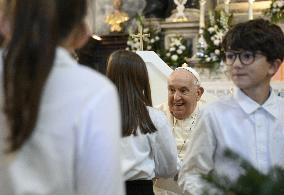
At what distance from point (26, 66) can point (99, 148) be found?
242 millimetres

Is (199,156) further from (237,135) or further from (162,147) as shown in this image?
(162,147)

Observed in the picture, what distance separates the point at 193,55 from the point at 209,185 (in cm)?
810

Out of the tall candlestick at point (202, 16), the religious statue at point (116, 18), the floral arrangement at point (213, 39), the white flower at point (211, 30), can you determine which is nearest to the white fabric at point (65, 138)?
the floral arrangement at point (213, 39)

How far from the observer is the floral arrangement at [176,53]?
9.05 meters

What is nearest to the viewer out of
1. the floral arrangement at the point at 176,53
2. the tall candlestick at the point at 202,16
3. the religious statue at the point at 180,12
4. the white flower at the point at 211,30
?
the white flower at the point at 211,30

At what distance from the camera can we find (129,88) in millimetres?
2996

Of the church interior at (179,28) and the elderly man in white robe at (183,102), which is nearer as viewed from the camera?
the elderly man in white robe at (183,102)

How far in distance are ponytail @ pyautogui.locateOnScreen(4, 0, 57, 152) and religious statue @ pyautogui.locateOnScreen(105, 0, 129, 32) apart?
32.6 feet

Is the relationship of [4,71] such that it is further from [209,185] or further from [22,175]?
[209,185]

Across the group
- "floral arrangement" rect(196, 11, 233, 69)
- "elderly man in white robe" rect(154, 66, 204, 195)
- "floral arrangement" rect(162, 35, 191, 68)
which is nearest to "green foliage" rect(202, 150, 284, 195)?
"elderly man in white robe" rect(154, 66, 204, 195)

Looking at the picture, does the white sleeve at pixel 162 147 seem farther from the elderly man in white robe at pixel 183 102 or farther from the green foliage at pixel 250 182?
the green foliage at pixel 250 182

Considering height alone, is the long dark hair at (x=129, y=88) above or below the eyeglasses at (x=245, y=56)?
below

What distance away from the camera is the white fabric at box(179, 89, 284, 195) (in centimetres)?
217

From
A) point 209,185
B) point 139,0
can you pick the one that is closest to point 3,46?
point 209,185
